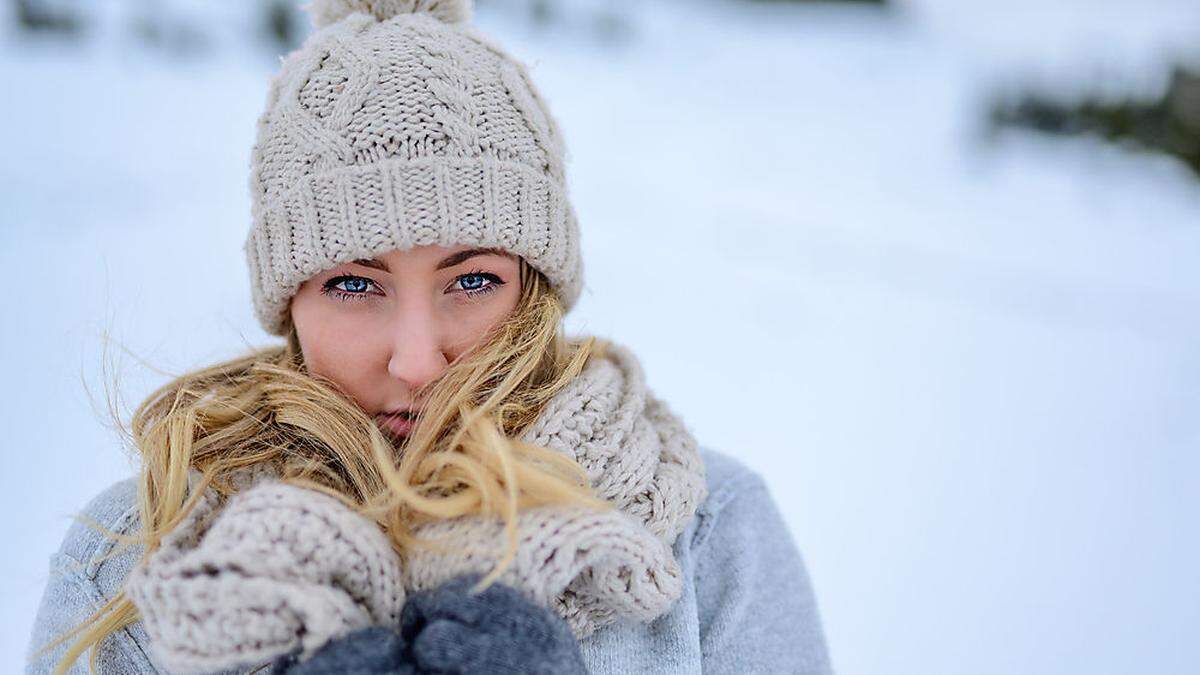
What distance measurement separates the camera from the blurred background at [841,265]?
1947mm

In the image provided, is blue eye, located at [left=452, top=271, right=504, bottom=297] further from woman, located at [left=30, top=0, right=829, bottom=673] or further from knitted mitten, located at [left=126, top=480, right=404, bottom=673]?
knitted mitten, located at [left=126, top=480, right=404, bottom=673]

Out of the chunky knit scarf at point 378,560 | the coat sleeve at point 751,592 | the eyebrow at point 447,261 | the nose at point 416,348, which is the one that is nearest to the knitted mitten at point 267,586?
the chunky knit scarf at point 378,560

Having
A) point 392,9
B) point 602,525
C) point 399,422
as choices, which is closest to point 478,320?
point 399,422

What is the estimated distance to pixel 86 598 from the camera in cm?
107

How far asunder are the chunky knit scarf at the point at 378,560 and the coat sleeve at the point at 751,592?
14 cm

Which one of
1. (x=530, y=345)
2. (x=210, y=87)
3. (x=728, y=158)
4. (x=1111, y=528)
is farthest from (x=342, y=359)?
(x=728, y=158)

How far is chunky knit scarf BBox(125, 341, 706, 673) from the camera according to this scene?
2.60 feet

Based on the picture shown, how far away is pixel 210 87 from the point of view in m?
3.06

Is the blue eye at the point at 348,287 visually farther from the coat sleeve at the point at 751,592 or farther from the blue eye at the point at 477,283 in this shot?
the coat sleeve at the point at 751,592

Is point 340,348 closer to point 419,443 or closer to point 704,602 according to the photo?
point 419,443

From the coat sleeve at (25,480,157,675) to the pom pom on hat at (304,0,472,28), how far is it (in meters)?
0.68

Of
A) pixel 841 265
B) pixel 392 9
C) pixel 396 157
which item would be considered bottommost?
pixel 841 265

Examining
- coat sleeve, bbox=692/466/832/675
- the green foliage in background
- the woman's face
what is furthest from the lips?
the green foliage in background

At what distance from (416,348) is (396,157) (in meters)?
0.21
